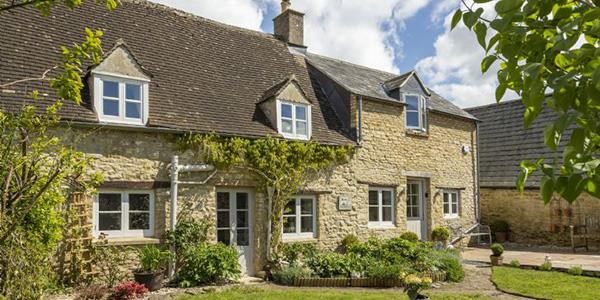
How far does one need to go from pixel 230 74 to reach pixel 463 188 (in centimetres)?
1083

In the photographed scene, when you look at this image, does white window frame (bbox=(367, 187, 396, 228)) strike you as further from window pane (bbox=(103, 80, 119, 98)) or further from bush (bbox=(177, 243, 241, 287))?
window pane (bbox=(103, 80, 119, 98))

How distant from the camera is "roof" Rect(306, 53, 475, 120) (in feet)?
54.3

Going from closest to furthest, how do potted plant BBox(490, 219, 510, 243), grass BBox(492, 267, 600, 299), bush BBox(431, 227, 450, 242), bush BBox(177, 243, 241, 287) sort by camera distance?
grass BBox(492, 267, 600, 299) → bush BBox(177, 243, 241, 287) → bush BBox(431, 227, 450, 242) → potted plant BBox(490, 219, 510, 243)

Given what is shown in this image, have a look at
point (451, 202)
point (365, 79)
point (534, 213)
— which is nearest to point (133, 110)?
point (365, 79)

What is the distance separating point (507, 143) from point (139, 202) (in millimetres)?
18127

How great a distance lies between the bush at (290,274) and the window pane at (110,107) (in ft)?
18.7

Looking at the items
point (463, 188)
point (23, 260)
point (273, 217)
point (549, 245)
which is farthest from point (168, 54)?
point (549, 245)

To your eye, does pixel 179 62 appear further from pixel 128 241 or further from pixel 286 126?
pixel 128 241

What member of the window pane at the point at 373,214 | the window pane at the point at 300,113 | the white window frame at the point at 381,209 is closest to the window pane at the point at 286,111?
the window pane at the point at 300,113

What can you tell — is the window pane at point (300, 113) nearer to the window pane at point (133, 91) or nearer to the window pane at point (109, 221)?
the window pane at point (133, 91)

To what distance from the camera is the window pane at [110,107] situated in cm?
1122

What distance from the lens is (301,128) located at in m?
14.6

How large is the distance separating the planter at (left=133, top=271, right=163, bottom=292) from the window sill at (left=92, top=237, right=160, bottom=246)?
0.82m

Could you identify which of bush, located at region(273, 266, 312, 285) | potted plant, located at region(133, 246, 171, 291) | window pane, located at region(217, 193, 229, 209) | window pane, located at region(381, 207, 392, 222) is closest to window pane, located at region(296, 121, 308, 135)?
window pane, located at region(217, 193, 229, 209)
